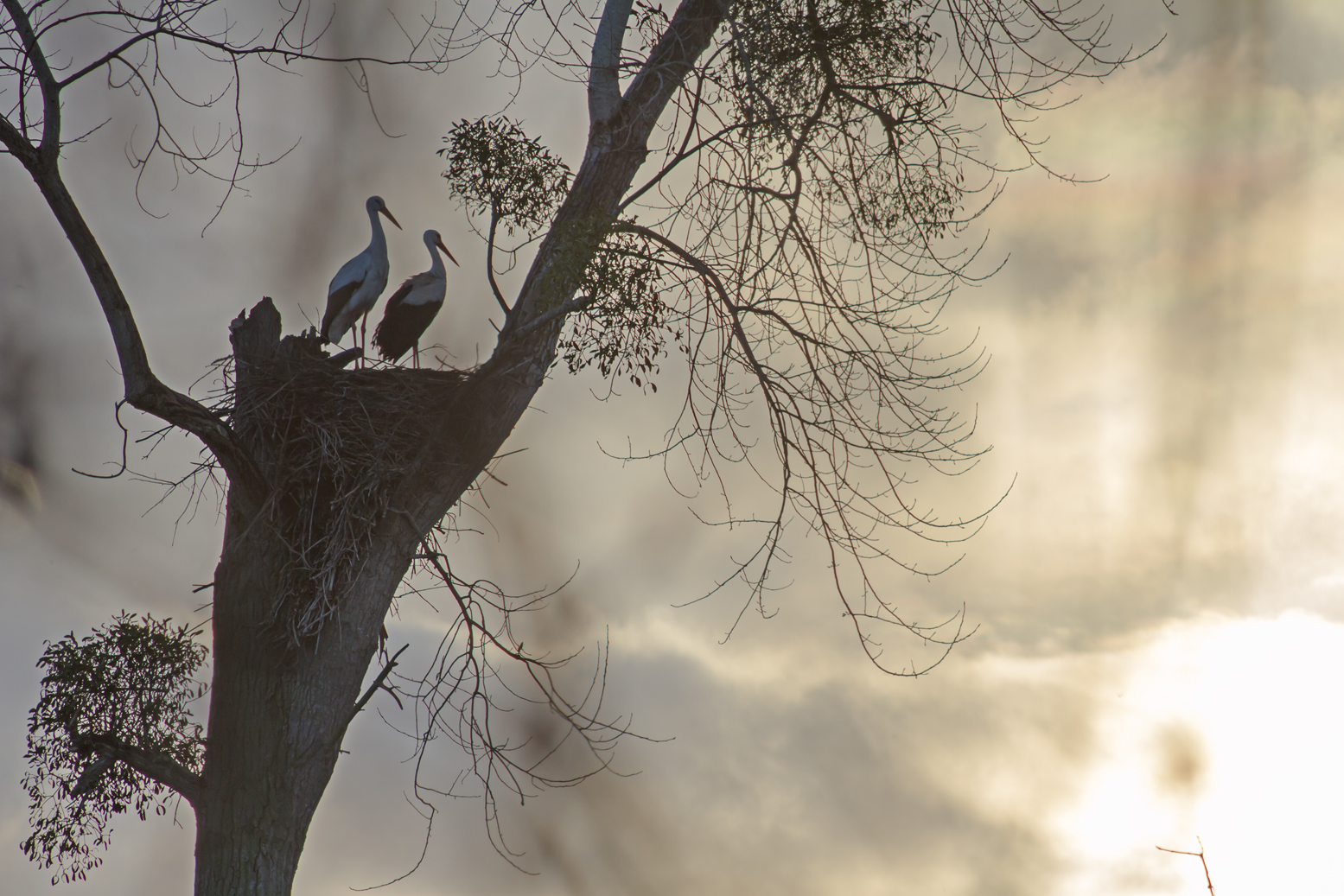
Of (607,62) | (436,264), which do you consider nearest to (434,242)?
(436,264)

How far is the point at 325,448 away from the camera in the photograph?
486 cm

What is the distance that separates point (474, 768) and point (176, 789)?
56.3 inches

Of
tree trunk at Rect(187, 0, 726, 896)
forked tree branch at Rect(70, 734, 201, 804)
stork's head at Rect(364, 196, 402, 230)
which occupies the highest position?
stork's head at Rect(364, 196, 402, 230)

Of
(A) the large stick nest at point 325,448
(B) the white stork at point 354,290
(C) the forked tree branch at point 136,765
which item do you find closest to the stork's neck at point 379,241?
(B) the white stork at point 354,290

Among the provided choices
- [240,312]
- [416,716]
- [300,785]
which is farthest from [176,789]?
[240,312]

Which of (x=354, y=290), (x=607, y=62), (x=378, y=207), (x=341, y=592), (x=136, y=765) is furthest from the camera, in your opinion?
(x=378, y=207)

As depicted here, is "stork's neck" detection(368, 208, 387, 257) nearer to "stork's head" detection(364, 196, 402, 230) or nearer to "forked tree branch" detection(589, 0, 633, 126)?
"stork's head" detection(364, 196, 402, 230)

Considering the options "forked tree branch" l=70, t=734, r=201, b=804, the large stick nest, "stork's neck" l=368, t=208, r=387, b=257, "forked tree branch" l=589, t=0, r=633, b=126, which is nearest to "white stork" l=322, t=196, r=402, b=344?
"stork's neck" l=368, t=208, r=387, b=257

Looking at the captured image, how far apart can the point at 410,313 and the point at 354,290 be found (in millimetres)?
467

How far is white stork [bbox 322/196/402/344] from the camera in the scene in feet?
25.5

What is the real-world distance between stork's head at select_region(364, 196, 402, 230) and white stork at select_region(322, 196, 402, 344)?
112 centimetres

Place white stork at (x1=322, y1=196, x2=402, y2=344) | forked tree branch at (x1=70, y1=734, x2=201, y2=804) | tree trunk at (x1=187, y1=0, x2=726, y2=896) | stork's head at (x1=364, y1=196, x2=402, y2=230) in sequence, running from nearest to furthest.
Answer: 1. tree trunk at (x1=187, y1=0, x2=726, y2=896)
2. forked tree branch at (x1=70, y1=734, x2=201, y2=804)
3. white stork at (x1=322, y1=196, x2=402, y2=344)
4. stork's head at (x1=364, y1=196, x2=402, y2=230)

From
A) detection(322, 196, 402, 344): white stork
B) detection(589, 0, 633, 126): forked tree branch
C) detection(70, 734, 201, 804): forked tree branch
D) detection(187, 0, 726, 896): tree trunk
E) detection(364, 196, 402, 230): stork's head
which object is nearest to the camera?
detection(187, 0, 726, 896): tree trunk

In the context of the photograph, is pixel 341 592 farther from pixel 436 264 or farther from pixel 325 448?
pixel 436 264
